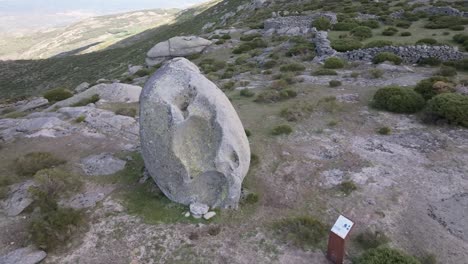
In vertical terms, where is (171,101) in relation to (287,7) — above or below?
above

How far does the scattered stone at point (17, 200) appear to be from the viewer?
44.8 feet

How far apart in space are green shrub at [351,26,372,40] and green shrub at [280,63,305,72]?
12171 millimetres

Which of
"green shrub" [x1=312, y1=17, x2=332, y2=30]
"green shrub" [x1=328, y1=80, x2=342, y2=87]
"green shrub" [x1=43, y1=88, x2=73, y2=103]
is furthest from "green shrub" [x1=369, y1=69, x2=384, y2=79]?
"green shrub" [x1=43, y1=88, x2=73, y2=103]

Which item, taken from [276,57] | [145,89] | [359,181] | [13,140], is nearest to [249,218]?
[359,181]

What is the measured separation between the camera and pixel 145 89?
43.4 ft

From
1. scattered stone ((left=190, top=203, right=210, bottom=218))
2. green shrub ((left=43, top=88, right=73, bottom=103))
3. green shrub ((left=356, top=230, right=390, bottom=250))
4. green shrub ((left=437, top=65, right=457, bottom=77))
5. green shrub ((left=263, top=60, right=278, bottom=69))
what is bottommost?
green shrub ((left=43, top=88, right=73, bottom=103))

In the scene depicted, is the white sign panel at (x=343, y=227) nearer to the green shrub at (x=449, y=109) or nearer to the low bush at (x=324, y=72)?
the green shrub at (x=449, y=109)

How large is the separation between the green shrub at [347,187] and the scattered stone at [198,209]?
579cm

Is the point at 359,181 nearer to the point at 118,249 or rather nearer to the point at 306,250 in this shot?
the point at 306,250

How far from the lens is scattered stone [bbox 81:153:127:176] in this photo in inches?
647

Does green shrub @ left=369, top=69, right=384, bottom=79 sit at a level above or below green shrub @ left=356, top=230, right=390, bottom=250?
below

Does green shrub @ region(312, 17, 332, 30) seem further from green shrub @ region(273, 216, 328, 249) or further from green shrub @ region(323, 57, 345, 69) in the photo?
→ green shrub @ region(273, 216, 328, 249)

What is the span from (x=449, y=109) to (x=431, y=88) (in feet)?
12.0

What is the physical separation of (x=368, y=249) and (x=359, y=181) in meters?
4.26
